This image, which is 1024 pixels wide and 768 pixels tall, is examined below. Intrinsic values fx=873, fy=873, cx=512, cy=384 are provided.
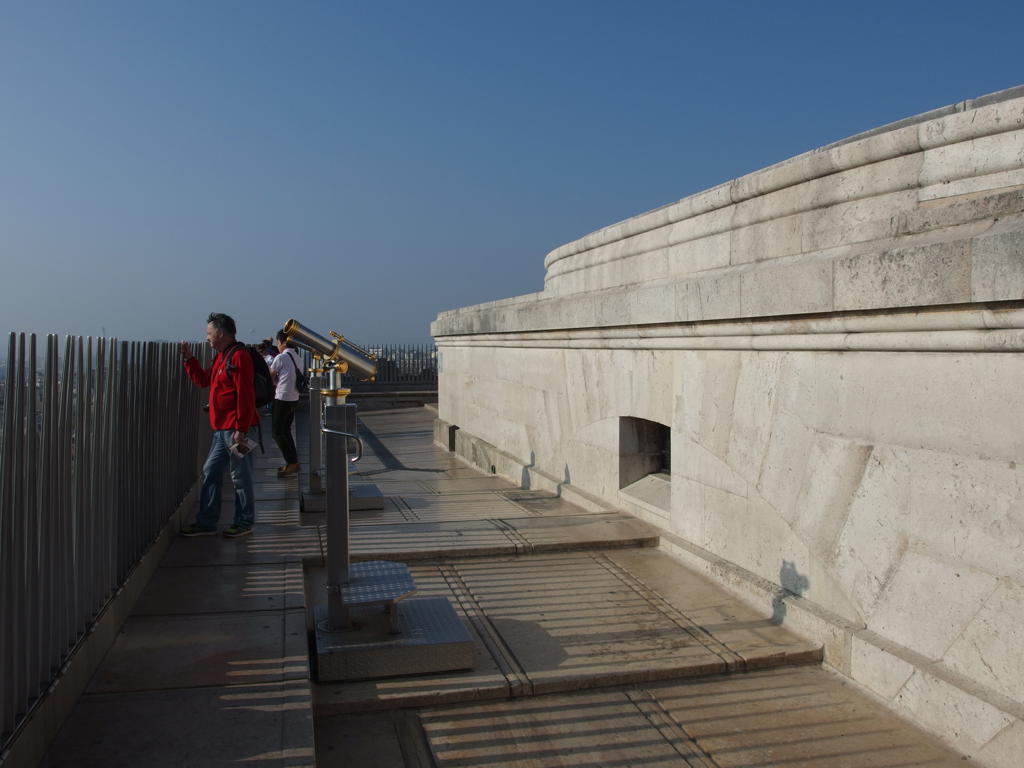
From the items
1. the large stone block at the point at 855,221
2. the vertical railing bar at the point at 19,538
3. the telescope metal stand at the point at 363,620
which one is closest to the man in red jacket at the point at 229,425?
the telescope metal stand at the point at 363,620

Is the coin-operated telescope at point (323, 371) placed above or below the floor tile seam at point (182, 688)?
above

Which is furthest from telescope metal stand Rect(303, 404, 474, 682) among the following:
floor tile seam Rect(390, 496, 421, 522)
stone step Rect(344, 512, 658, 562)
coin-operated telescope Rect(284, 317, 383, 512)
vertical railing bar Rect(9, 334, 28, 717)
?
floor tile seam Rect(390, 496, 421, 522)

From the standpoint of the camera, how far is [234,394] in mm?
6023

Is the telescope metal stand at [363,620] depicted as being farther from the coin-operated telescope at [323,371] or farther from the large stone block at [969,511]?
the large stone block at [969,511]

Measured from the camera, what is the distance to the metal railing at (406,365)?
90.3 feet

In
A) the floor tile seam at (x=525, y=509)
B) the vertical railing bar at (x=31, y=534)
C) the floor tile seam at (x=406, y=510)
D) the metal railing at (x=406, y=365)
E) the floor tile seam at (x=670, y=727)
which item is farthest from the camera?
the metal railing at (x=406, y=365)

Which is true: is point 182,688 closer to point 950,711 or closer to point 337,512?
point 337,512

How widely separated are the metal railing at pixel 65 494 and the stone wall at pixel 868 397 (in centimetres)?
325

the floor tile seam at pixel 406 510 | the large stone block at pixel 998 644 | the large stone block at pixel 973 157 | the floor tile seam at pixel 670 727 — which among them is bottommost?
the floor tile seam at pixel 670 727

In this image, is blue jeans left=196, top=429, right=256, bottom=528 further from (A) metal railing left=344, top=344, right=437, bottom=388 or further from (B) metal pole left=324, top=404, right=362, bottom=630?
(A) metal railing left=344, top=344, right=437, bottom=388

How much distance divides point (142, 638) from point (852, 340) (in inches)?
138

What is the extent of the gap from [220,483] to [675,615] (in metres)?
3.33

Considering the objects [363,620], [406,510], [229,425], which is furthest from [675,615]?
[406,510]

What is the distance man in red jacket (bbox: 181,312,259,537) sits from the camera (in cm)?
598
